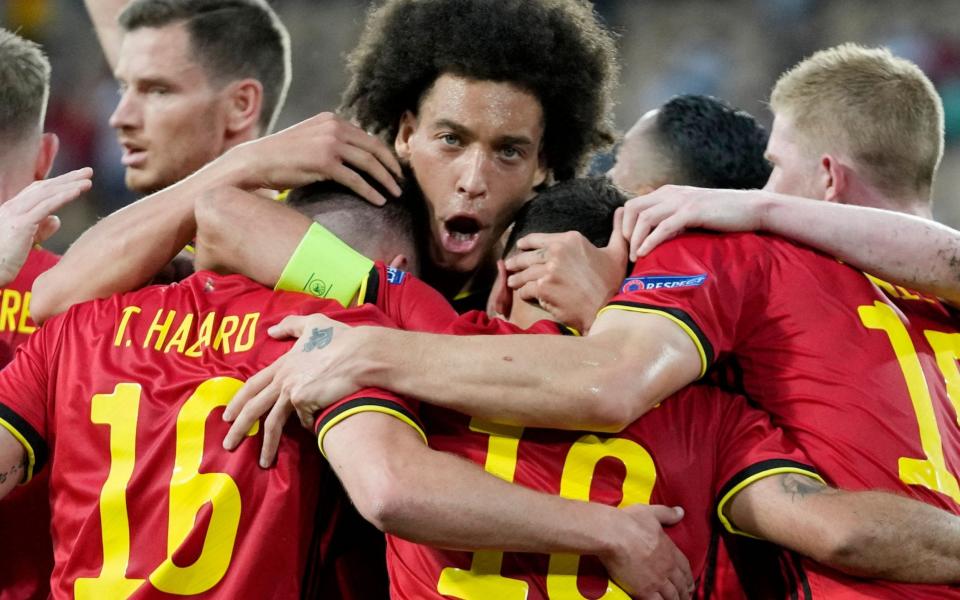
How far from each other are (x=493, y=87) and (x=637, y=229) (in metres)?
0.87

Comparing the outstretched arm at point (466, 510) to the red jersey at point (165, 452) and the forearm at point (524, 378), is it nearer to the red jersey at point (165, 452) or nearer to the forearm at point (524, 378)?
the forearm at point (524, 378)

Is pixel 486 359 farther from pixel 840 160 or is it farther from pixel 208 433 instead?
pixel 840 160

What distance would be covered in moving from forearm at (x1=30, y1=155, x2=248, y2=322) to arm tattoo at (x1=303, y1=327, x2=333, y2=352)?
74 cm

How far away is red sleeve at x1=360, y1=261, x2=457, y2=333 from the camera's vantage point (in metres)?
3.18

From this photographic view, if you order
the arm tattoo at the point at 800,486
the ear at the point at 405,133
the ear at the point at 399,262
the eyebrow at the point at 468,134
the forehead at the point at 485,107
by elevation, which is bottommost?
the arm tattoo at the point at 800,486

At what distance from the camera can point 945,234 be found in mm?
3354

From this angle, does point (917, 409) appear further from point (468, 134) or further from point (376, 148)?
point (376, 148)

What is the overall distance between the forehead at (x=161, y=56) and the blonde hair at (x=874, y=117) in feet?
8.75

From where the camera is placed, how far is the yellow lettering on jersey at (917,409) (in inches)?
120

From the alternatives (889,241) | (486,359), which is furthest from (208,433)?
(889,241)

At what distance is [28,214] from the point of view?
3717mm

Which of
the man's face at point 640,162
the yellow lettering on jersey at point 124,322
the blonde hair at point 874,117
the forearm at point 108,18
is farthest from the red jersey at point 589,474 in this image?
the forearm at point 108,18

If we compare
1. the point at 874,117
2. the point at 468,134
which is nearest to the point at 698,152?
the point at 874,117

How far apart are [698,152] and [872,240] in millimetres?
1292
